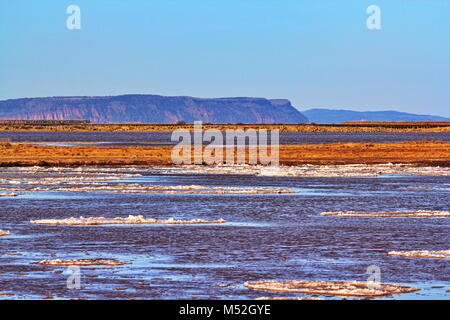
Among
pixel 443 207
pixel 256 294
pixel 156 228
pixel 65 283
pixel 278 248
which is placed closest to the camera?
pixel 256 294

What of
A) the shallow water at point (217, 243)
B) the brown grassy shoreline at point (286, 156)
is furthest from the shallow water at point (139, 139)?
the shallow water at point (217, 243)

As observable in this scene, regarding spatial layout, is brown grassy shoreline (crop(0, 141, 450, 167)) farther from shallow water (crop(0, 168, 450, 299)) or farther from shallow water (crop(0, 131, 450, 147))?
shallow water (crop(0, 131, 450, 147))

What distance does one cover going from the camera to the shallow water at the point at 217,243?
45.9 feet

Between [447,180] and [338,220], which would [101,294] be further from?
[447,180]

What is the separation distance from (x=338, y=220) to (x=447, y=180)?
16.9 metres

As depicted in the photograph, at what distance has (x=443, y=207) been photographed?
26031mm

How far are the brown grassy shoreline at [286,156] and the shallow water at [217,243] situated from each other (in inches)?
848

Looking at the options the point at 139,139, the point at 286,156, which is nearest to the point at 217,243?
the point at 286,156

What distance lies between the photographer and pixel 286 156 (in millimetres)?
59875

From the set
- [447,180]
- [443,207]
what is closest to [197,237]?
[443,207]

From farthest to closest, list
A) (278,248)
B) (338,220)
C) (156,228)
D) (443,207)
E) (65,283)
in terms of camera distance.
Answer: (443,207)
(338,220)
(156,228)
(278,248)
(65,283)

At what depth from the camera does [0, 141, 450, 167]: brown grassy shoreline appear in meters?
52.7

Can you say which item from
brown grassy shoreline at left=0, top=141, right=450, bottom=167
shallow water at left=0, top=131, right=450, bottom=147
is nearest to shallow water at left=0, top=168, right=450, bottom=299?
brown grassy shoreline at left=0, top=141, right=450, bottom=167

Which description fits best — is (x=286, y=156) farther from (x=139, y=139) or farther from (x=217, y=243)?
(x=139, y=139)
